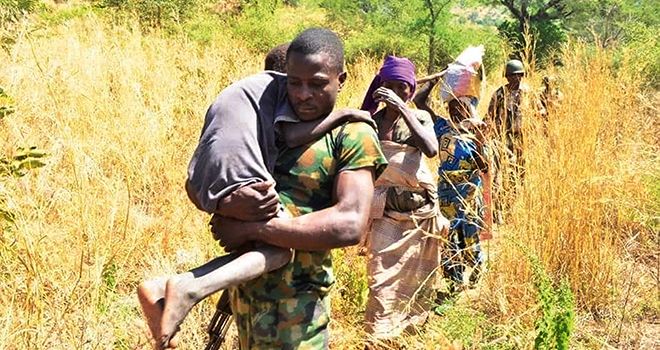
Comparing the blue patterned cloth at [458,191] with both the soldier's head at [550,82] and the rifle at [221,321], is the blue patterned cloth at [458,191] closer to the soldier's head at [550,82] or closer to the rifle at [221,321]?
the soldier's head at [550,82]

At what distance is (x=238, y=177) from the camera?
56.0 inches

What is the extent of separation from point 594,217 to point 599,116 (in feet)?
1.96

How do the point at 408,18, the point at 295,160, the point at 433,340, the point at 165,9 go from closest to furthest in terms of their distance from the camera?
the point at 295,160, the point at 433,340, the point at 165,9, the point at 408,18

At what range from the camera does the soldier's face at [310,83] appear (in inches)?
58.8

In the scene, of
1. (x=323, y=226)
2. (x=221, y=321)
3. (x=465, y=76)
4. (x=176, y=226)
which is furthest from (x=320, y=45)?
(x=176, y=226)

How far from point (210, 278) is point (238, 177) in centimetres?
24

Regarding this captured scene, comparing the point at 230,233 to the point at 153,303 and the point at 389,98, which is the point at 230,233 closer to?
the point at 153,303

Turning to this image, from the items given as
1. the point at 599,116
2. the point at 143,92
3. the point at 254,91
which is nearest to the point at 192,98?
the point at 143,92

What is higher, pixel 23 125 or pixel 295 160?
pixel 295 160

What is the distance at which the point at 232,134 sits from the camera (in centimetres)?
144

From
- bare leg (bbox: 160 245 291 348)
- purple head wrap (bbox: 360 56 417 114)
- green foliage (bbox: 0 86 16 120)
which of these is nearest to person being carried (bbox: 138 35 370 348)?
bare leg (bbox: 160 245 291 348)

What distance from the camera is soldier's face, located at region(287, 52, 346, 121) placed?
1.49 meters

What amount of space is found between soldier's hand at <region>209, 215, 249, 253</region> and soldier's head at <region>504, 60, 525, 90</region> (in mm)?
3346

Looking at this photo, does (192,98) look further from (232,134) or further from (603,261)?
(232,134)
